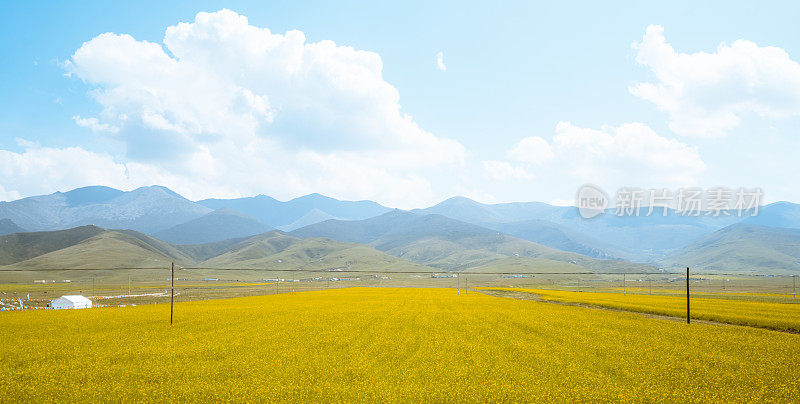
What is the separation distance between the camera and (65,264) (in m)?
188

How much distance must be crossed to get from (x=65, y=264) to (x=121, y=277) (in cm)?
4171

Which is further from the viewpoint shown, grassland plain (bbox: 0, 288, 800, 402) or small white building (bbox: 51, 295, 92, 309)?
small white building (bbox: 51, 295, 92, 309)

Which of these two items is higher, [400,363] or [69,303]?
[400,363]

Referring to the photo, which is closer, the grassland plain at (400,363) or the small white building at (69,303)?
the grassland plain at (400,363)

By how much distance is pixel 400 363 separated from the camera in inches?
590

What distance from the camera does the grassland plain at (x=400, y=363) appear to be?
11609mm

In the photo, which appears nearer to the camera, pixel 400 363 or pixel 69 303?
pixel 400 363

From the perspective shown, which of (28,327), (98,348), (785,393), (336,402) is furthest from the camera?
(28,327)

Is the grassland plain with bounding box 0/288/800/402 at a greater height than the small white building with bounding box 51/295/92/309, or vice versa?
the grassland plain with bounding box 0/288/800/402

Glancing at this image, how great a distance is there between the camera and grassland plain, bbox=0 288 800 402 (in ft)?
38.1

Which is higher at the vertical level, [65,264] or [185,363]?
[185,363]

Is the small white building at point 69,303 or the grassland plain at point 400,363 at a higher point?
the grassland plain at point 400,363

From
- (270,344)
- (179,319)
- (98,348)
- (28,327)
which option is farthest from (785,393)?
(28,327)

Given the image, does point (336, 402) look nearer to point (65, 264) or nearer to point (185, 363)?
point (185, 363)
